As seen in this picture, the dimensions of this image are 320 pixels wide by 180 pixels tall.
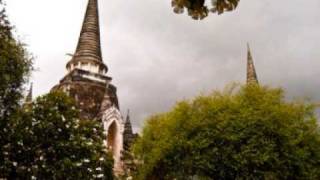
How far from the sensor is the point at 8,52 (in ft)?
57.8

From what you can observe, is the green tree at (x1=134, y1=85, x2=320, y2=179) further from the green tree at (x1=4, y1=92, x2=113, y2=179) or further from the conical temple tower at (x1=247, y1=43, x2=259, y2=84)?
the conical temple tower at (x1=247, y1=43, x2=259, y2=84)

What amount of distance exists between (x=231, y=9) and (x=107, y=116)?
31855mm

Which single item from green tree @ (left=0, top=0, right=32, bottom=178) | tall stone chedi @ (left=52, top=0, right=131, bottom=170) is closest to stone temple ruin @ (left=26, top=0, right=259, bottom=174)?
tall stone chedi @ (left=52, top=0, right=131, bottom=170)

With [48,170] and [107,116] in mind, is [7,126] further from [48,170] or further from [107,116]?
[107,116]

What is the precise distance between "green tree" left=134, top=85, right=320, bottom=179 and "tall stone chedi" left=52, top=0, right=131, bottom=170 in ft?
28.8

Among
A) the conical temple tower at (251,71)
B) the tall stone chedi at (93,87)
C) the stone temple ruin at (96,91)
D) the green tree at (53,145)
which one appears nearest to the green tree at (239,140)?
the green tree at (53,145)

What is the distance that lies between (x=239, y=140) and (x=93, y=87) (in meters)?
16.7

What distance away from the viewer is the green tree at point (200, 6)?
338 cm

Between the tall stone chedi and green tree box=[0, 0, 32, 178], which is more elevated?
the tall stone chedi

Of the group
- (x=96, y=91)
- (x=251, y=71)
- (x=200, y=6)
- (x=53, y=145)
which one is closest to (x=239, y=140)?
(x=53, y=145)

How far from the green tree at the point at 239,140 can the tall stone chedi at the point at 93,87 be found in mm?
8783

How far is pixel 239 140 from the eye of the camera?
24016 millimetres

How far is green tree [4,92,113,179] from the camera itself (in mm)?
18047

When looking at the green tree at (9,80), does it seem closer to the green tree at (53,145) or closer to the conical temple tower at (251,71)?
the green tree at (53,145)
